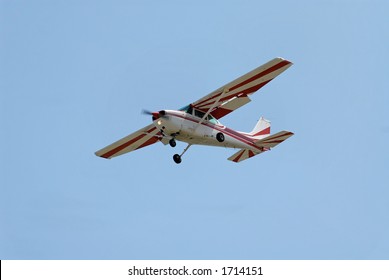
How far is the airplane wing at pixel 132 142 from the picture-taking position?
3260 cm

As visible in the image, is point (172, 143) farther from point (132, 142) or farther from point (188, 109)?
point (132, 142)

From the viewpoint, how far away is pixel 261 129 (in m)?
34.3

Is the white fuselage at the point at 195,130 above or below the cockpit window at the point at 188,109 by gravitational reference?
below

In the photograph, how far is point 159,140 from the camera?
32719 mm

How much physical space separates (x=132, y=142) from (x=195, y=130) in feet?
11.9

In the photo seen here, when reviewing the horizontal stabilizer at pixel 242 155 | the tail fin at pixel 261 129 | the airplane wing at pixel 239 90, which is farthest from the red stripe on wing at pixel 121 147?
the tail fin at pixel 261 129

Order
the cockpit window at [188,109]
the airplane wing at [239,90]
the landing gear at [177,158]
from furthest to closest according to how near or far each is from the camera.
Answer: the landing gear at [177,158], the cockpit window at [188,109], the airplane wing at [239,90]

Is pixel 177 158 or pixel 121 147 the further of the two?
pixel 121 147

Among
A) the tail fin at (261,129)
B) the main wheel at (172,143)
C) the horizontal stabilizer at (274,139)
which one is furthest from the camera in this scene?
the tail fin at (261,129)

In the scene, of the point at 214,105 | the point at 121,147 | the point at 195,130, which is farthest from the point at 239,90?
the point at 121,147

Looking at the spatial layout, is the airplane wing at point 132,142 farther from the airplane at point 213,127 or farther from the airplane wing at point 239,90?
the airplane wing at point 239,90

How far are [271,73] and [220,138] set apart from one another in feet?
9.60
